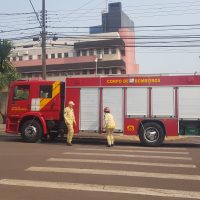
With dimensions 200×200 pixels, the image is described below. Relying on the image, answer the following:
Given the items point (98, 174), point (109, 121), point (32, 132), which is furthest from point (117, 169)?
point (32, 132)

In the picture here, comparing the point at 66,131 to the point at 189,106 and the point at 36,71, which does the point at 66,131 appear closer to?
the point at 189,106

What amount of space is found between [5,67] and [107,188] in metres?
22.9

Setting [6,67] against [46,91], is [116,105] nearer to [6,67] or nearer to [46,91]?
[46,91]

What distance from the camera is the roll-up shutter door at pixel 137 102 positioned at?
18.0m

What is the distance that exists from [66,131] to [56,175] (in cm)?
874

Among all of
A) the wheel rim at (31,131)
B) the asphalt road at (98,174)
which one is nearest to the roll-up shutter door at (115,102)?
the asphalt road at (98,174)

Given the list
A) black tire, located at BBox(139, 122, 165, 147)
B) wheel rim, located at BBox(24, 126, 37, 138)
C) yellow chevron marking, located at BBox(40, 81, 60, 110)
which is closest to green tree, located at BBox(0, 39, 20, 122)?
yellow chevron marking, located at BBox(40, 81, 60, 110)

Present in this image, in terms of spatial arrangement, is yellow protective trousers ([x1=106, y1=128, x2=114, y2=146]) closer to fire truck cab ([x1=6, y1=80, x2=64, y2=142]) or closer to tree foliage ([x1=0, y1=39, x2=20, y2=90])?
fire truck cab ([x1=6, y1=80, x2=64, y2=142])

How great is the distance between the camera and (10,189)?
893cm

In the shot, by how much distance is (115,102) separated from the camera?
18391 millimetres

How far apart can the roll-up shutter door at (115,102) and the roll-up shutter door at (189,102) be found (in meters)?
2.28

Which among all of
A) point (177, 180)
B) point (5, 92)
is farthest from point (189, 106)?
point (5, 92)

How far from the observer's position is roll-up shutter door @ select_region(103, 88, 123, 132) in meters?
18.2

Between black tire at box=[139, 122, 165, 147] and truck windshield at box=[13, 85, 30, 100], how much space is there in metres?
4.99
